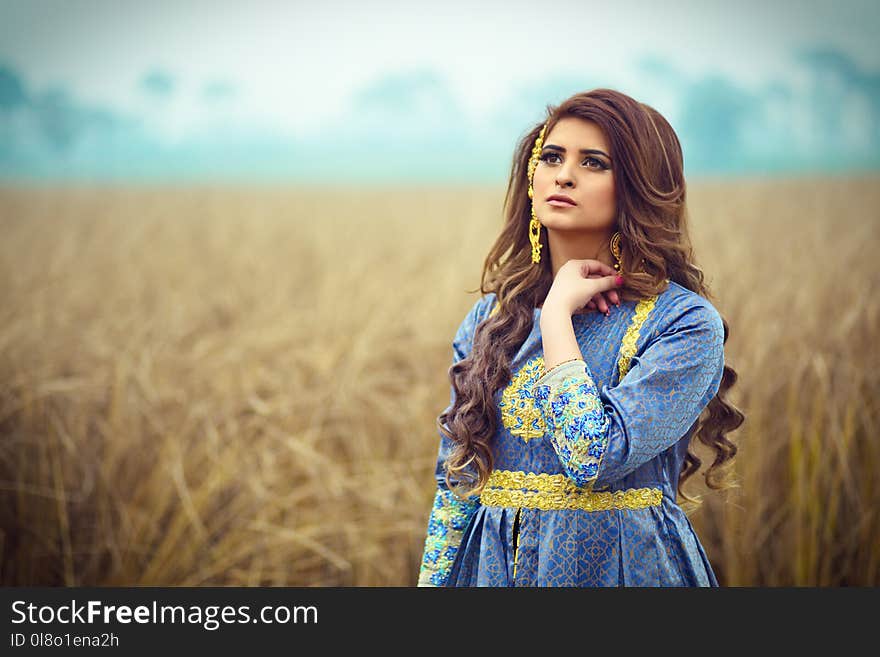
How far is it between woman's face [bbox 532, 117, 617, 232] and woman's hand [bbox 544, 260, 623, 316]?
0.07 meters

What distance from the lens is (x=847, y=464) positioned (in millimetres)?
2695

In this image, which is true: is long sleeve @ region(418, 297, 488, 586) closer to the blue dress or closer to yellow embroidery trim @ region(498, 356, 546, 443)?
the blue dress

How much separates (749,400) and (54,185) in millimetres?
3348

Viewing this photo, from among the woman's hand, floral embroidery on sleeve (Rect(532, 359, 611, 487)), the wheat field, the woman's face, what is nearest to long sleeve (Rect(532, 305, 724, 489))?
floral embroidery on sleeve (Rect(532, 359, 611, 487))

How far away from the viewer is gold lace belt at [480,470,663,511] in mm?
1303

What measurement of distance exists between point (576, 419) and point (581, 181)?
0.40 metres

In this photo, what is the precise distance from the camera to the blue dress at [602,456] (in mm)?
1187

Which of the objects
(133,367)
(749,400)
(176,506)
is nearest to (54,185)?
(133,367)

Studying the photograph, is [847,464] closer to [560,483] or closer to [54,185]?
[560,483]

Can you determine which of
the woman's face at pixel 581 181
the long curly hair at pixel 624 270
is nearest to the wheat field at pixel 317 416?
the long curly hair at pixel 624 270

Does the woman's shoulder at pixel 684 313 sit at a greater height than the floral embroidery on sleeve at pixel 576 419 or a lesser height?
greater

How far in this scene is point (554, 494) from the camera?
131 cm

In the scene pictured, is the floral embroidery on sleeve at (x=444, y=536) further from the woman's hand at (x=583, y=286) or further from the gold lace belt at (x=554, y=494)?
the woman's hand at (x=583, y=286)

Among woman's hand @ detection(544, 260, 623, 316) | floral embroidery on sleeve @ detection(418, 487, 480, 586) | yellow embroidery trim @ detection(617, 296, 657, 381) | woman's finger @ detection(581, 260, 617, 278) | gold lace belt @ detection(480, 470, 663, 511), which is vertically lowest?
floral embroidery on sleeve @ detection(418, 487, 480, 586)
